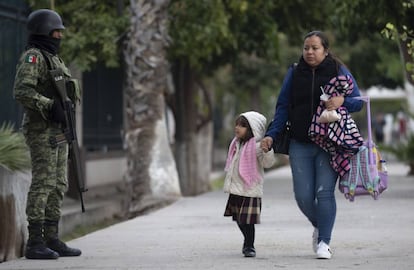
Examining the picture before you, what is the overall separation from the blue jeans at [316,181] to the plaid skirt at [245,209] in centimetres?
40

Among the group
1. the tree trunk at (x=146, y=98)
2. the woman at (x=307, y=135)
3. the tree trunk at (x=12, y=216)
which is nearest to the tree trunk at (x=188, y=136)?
the tree trunk at (x=146, y=98)

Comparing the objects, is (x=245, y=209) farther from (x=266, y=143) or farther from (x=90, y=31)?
(x=90, y=31)

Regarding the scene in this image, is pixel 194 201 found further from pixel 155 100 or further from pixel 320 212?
pixel 320 212

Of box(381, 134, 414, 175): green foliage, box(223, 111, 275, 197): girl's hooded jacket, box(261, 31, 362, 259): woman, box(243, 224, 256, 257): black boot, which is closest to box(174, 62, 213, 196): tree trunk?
box(381, 134, 414, 175): green foliage

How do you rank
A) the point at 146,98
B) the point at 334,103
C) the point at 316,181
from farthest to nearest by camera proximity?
the point at 146,98, the point at 316,181, the point at 334,103

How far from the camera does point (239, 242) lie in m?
10.7

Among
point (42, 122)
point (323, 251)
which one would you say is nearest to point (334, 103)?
point (323, 251)

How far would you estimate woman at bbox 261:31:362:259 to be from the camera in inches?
352

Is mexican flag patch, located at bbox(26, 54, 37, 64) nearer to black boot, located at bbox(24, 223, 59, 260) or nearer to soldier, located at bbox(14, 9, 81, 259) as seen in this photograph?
soldier, located at bbox(14, 9, 81, 259)

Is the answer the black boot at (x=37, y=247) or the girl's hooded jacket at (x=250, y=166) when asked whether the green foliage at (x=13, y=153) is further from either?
the girl's hooded jacket at (x=250, y=166)

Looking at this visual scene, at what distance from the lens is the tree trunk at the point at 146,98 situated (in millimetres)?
17781

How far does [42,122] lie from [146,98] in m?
8.75

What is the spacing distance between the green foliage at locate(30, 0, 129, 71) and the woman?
8.77 metres

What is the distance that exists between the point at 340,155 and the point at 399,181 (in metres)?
13.1
